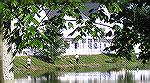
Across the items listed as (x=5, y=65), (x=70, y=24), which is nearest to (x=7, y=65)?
(x=5, y=65)

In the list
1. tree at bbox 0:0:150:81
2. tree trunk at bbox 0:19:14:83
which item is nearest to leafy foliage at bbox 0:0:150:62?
tree at bbox 0:0:150:81

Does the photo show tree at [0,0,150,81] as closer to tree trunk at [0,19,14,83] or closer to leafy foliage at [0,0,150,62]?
leafy foliage at [0,0,150,62]

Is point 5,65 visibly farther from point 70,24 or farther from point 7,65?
point 70,24

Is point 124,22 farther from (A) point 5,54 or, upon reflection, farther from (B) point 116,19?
(A) point 5,54

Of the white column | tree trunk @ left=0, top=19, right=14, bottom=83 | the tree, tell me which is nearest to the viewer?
the tree

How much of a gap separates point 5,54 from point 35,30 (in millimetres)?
775

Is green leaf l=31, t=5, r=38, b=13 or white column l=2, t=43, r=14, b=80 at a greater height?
green leaf l=31, t=5, r=38, b=13

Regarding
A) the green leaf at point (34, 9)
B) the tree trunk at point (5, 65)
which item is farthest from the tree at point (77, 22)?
the tree trunk at point (5, 65)

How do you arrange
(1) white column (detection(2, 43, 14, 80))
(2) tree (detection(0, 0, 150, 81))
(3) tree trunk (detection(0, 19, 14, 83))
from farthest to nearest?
(1) white column (detection(2, 43, 14, 80)) < (3) tree trunk (detection(0, 19, 14, 83)) < (2) tree (detection(0, 0, 150, 81))

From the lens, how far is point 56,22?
10.2 ft

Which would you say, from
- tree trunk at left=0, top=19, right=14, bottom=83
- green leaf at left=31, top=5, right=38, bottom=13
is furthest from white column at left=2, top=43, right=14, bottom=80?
green leaf at left=31, top=5, right=38, bottom=13

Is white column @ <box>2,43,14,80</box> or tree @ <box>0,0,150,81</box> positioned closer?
tree @ <box>0,0,150,81</box>

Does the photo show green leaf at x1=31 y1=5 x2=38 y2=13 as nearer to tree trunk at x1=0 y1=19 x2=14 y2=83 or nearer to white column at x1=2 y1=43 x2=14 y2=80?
tree trunk at x1=0 y1=19 x2=14 y2=83

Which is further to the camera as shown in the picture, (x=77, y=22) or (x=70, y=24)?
(x=70, y=24)
